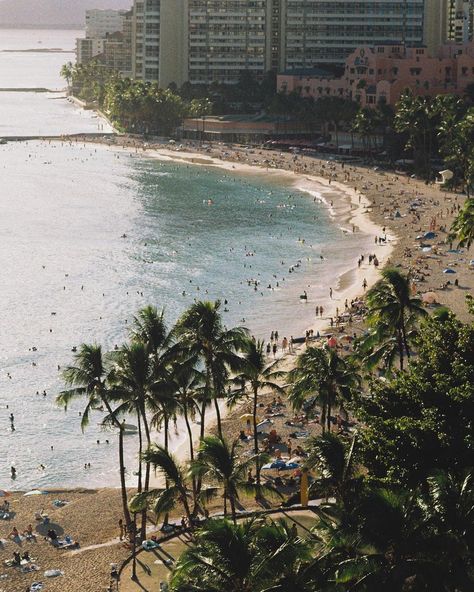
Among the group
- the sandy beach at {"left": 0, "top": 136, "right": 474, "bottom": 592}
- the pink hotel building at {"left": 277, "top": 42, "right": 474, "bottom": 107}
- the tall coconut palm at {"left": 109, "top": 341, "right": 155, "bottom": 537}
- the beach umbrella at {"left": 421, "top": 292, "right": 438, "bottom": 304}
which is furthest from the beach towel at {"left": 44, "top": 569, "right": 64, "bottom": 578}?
the pink hotel building at {"left": 277, "top": 42, "right": 474, "bottom": 107}

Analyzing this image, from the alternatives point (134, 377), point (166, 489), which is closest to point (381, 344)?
point (134, 377)

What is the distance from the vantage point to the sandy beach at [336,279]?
39344mm

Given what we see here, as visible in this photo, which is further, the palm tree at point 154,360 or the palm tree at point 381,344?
the palm tree at point 381,344

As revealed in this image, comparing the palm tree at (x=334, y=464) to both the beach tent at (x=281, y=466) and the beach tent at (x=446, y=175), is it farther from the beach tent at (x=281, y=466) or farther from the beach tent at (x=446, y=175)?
the beach tent at (x=446, y=175)

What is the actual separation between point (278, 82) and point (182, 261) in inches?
3930

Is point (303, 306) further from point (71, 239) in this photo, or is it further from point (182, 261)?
point (71, 239)

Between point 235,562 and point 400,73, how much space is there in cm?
14834

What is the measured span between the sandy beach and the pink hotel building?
17.0m

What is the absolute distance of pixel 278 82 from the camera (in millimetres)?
188125

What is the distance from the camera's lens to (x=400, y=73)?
541 ft

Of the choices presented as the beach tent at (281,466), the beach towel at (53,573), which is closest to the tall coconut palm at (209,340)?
the beach tent at (281,466)

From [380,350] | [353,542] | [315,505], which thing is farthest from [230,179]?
[353,542]

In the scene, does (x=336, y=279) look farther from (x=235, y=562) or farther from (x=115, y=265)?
(x=235, y=562)

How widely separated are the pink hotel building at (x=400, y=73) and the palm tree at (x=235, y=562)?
141 m
